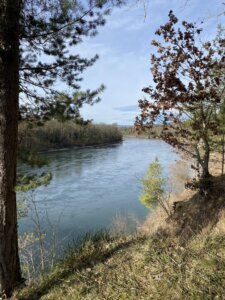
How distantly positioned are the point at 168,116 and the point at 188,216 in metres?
2.22

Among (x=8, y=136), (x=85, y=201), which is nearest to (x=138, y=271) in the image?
(x=8, y=136)

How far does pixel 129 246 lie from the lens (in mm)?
4352

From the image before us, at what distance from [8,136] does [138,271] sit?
2295 mm

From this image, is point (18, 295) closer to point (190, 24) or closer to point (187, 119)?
point (187, 119)

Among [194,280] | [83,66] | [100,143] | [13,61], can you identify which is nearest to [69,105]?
[83,66]

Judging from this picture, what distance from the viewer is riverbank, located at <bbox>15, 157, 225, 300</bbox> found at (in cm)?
277

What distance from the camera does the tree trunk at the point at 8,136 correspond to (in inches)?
157

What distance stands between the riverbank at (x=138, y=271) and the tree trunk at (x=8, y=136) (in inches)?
18.2

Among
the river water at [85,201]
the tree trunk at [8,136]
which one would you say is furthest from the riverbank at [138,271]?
the river water at [85,201]

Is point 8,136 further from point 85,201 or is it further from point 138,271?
point 85,201

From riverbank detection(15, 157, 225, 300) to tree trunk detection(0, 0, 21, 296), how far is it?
0.46 m

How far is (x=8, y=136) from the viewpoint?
4.05 m

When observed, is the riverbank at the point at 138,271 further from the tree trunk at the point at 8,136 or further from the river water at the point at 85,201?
the river water at the point at 85,201

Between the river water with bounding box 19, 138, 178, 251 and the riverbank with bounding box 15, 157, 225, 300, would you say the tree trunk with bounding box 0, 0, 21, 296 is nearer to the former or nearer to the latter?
the riverbank with bounding box 15, 157, 225, 300
